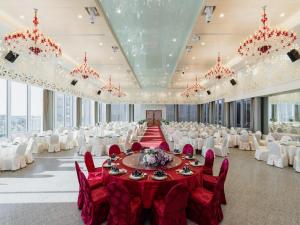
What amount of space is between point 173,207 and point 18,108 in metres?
11.4

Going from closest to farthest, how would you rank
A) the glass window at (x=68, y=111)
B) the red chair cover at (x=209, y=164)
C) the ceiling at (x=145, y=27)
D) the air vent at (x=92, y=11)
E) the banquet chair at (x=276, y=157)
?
1. the red chair cover at (x=209, y=164)
2. the air vent at (x=92, y=11)
3. the ceiling at (x=145, y=27)
4. the banquet chair at (x=276, y=157)
5. the glass window at (x=68, y=111)

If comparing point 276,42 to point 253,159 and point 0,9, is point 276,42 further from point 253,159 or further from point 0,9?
point 0,9

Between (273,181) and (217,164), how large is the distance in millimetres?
2133

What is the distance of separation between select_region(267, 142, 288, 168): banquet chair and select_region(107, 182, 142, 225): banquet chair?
20.2 feet

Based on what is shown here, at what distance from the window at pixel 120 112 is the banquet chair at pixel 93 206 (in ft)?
86.7

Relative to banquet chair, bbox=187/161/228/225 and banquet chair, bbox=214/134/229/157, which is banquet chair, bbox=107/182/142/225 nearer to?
banquet chair, bbox=187/161/228/225

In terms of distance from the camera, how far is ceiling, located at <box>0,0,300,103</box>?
261 inches

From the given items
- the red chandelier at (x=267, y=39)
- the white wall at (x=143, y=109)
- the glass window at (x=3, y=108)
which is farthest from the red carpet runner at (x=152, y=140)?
the white wall at (x=143, y=109)

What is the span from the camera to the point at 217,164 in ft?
25.8

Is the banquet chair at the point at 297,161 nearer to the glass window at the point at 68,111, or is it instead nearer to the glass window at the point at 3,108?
the glass window at the point at 3,108

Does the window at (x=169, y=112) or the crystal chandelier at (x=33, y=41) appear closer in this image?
the crystal chandelier at (x=33, y=41)

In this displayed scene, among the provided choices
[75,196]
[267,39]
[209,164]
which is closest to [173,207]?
[209,164]

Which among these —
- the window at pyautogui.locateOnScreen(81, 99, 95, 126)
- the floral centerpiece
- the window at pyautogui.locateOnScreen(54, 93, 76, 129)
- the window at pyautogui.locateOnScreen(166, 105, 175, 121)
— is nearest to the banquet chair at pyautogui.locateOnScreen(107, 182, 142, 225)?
the floral centerpiece

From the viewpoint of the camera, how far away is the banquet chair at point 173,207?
10.0 ft
